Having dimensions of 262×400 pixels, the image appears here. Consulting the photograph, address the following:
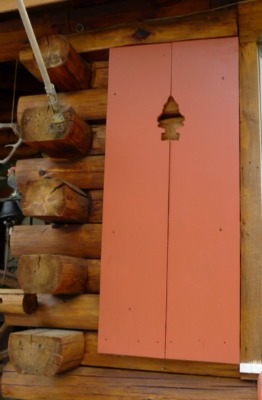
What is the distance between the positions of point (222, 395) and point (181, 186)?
3.68 ft

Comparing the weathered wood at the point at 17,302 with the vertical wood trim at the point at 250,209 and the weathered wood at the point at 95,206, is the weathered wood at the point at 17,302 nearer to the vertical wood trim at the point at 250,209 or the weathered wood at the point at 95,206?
the weathered wood at the point at 95,206

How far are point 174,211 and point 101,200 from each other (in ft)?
1.58

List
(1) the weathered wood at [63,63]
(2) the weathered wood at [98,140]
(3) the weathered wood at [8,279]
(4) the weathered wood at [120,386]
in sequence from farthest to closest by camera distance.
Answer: (3) the weathered wood at [8,279] < (2) the weathered wood at [98,140] < (1) the weathered wood at [63,63] < (4) the weathered wood at [120,386]

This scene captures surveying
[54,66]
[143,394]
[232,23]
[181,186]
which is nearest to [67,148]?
[54,66]

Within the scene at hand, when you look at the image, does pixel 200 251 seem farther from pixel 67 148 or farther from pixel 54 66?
pixel 54 66

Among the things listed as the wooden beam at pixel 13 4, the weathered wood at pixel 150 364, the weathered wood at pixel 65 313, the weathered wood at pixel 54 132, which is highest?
the wooden beam at pixel 13 4

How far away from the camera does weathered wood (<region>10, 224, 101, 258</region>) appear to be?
10.2 ft

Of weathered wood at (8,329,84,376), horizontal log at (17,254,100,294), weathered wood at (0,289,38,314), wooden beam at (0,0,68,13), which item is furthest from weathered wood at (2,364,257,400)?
wooden beam at (0,0,68,13)

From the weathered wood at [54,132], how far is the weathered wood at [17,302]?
2.83 feet

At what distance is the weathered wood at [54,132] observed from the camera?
2991 millimetres

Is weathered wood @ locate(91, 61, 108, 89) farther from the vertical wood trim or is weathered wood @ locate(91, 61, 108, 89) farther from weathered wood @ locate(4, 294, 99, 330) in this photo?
weathered wood @ locate(4, 294, 99, 330)

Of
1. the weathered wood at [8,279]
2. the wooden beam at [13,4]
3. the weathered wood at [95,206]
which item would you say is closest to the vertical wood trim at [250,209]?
the weathered wood at [95,206]

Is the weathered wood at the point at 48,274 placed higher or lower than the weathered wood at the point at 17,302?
higher

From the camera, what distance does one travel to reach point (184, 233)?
Result: 289 centimetres
